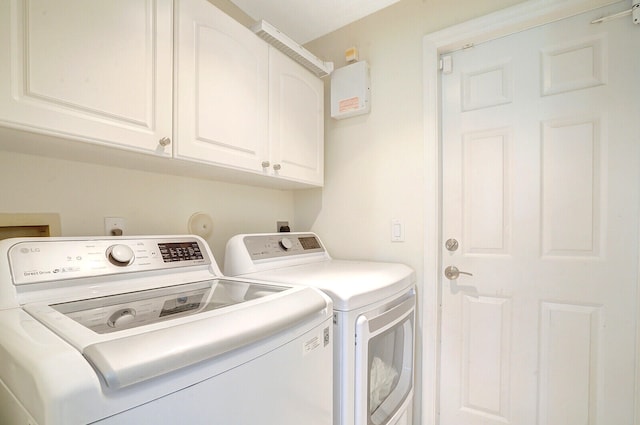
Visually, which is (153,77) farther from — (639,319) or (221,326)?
(639,319)

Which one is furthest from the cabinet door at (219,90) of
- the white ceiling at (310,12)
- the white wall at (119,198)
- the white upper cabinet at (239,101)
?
the white ceiling at (310,12)

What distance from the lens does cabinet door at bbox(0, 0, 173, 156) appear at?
75cm

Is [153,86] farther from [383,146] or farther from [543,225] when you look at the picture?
[543,225]

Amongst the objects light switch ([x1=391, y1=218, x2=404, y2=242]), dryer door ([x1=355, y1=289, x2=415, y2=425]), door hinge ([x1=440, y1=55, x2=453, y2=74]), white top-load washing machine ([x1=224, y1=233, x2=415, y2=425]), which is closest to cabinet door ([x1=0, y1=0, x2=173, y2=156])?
white top-load washing machine ([x1=224, y1=233, x2=415, y2=425])

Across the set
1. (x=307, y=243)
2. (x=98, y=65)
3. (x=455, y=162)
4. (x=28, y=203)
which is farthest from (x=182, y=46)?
(x=455, y=162)

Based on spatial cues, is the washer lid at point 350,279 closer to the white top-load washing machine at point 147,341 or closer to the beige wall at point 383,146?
the white top-load washing machine at point 147,341

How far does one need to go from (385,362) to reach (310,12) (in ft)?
6.30

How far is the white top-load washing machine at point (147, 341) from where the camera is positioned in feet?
1.48

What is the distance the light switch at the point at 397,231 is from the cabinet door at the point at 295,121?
1.63 feet

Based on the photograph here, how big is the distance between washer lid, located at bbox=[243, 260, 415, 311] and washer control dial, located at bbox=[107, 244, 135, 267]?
453 mm

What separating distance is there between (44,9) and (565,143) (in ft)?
6.25

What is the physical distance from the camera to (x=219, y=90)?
1208 millimetres

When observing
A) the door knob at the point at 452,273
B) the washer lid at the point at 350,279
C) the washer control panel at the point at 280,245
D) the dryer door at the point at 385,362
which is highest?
the washer control panel at the point at 280,245

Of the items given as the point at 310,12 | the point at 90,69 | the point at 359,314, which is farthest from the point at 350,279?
the point at 310,12
